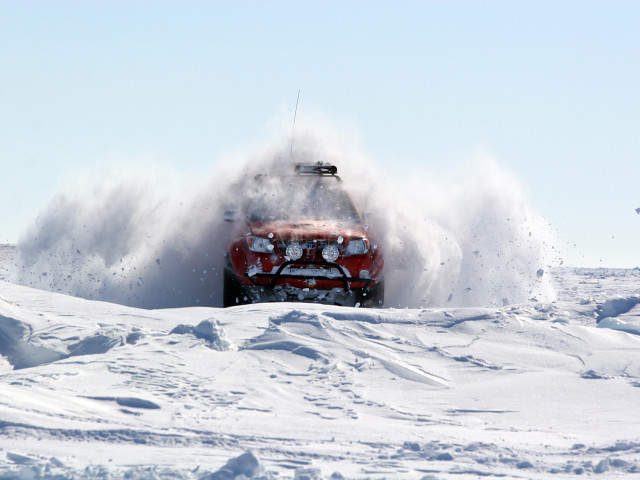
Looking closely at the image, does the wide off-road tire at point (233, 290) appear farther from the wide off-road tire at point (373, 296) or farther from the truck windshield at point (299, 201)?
the wide off-road tire at point (373, 296)

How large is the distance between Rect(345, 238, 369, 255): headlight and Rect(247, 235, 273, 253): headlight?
870 mm

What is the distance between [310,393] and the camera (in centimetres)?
618

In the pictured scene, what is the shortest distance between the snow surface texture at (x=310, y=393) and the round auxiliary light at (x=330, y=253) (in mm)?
1141

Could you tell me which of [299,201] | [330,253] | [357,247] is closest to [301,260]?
[330,253]

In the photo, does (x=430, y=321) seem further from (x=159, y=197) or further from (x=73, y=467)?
(x=159, y=197)

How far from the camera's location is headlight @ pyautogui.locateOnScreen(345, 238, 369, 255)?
32.2 ft

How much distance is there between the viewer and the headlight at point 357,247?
9.82 m

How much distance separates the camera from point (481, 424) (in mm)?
5688

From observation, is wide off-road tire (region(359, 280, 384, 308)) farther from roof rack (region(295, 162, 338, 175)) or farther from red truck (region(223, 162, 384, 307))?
roof rack (region(295, 162, 338, 175))

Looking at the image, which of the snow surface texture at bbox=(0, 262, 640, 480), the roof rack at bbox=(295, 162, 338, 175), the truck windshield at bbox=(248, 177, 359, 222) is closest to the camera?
the snow surface texture at bbox=(0, 262, 640, 480)

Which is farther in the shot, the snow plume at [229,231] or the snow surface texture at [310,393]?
the snow plume at [229,231]

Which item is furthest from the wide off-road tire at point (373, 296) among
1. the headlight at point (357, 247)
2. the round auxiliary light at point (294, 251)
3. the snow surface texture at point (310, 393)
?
the snow surface texture at point (310, 393)

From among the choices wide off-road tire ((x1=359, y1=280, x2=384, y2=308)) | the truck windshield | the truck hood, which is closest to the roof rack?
the truck windshield

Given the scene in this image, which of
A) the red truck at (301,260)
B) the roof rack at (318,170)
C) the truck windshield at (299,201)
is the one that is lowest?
the red truck at (301,260)
